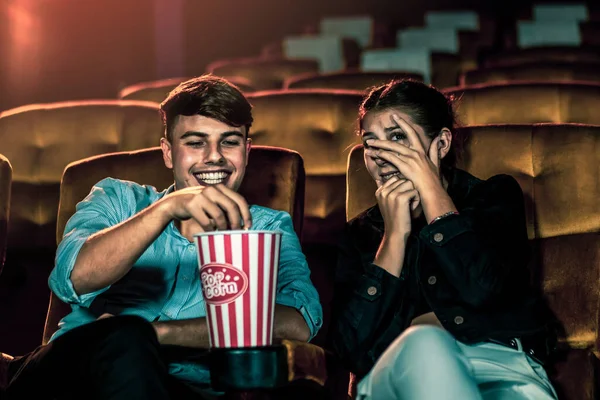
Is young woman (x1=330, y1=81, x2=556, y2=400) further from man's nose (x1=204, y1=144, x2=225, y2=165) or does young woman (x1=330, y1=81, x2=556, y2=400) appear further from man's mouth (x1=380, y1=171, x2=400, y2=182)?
man's nose (x1=204, y1=144, x2=225, y2=165)

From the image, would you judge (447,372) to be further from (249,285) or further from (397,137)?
(397,137)

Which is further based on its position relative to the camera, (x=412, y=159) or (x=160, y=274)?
(x=160, y=274)

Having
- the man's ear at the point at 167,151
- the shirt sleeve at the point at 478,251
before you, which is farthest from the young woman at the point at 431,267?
the man's ear at the point at 167,151

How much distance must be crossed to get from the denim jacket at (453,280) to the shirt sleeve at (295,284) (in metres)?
0.05

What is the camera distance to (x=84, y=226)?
5.16 feet

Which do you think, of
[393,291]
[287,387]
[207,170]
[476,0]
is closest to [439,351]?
[287,387]

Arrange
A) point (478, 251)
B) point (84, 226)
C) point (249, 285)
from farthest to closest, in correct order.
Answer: point (84, 226) → point (478, 251) → point (249, 285)

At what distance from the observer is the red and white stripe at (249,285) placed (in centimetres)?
107

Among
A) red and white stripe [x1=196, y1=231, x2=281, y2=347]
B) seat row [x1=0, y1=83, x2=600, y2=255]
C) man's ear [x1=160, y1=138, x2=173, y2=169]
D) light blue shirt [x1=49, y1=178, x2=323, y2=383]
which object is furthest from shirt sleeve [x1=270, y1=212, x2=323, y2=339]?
seat row [x1=0, y1=83, x2=600, y2=255]

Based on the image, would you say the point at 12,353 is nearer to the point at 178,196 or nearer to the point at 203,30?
the point at 178,196

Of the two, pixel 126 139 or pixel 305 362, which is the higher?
pixel 126 139

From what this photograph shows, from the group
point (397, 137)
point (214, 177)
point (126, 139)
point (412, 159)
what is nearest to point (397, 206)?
point (412, 159)

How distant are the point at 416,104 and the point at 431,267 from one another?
1.15 feet

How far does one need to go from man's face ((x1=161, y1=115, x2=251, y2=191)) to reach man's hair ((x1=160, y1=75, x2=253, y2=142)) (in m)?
0.01
